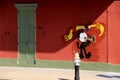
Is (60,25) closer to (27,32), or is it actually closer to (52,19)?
(52,19)

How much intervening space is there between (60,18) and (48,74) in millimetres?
2463

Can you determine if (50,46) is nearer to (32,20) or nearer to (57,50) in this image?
(57,50)

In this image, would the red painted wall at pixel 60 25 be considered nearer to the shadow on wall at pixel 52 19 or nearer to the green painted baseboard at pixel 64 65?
the shadow on wall at pixel 52 19

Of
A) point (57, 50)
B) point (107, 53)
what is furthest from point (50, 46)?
point (107, 53)

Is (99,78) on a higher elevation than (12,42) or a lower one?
lower

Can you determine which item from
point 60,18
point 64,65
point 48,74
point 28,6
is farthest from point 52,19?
point 48,74

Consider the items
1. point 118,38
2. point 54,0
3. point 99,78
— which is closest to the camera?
point 99,78

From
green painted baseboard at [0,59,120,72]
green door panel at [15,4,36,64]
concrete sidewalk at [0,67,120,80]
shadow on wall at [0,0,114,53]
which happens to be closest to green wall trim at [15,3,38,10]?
green door panel at [15,4,36,64]

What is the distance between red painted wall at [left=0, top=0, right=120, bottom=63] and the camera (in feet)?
47.4

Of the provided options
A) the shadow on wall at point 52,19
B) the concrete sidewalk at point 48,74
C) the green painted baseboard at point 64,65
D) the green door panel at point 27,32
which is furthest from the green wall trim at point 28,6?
the concrete sidewalk at point 48,74

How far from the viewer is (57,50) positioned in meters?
15.2

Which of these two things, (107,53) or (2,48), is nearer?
(107,53)

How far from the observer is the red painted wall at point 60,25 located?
A: 14438 millimetres

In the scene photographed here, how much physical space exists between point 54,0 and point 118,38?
306 centimetres
